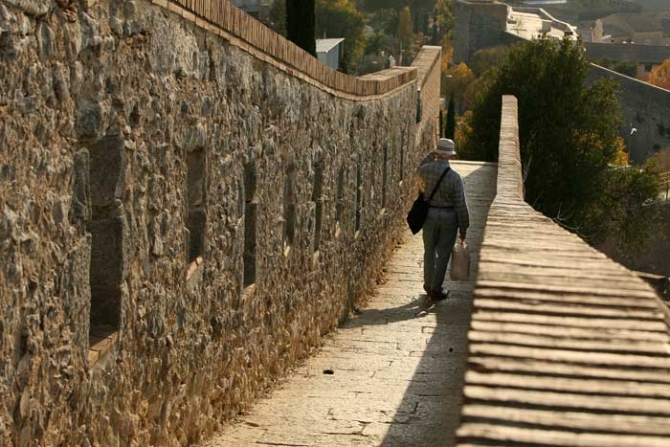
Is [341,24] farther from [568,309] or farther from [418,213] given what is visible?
[568,309]

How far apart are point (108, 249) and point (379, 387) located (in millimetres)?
4279

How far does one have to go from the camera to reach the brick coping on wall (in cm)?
654

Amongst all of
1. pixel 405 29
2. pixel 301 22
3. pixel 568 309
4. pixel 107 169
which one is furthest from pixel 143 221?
pixel 405 29

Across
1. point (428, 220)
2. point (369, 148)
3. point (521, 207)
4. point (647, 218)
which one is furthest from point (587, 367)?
point (647, 218)

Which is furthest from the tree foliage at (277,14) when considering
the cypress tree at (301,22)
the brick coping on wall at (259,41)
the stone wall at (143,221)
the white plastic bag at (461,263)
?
the stone wall at (143,221)

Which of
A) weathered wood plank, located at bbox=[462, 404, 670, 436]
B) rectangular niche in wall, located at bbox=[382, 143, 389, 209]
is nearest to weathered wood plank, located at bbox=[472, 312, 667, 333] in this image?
weathered wood plank, located at bbox=[462, 404, 670, 436]

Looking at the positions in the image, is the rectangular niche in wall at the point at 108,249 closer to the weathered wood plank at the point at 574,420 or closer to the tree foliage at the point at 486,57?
the weathered wood plank at the point at 574,420

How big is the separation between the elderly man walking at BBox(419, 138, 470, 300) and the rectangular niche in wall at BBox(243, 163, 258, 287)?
14.2 ft

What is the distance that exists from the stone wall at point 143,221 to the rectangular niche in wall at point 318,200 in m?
0.42

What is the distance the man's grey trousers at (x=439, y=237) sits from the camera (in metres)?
12.9

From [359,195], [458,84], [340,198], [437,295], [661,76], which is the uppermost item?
[340,198]

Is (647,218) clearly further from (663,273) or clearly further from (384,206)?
(384,206)

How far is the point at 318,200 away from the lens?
11.1 meters

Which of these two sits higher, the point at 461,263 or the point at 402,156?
the point at 402,156
